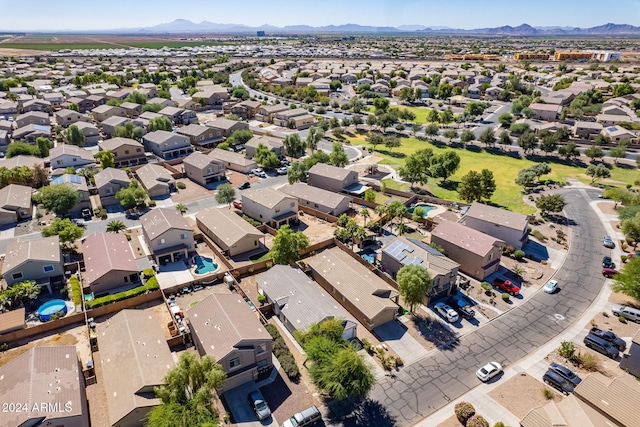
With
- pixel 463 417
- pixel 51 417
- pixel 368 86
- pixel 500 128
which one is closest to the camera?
pixel 51 417

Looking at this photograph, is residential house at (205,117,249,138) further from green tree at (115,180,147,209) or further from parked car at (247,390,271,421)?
parked car at (247,390,271,421)

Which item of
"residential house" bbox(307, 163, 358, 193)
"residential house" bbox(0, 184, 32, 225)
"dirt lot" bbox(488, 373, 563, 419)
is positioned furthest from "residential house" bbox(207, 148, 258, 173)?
"dirt lot" bbox(488, 373, 563, 419)

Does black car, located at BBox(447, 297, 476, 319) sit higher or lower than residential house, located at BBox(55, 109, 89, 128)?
lower

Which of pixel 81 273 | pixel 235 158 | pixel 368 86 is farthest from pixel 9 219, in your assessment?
pixel 368 86

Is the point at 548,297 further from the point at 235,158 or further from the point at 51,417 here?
the point at 235,158

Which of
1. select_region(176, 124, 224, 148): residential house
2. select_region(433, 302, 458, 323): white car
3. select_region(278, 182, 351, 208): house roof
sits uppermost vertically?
Answer: select_region(176, 124, 224, 148): residential house

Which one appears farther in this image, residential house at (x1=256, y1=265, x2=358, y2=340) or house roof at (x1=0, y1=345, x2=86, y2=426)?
residential house at (x1=256, y1=265, x2=358, y2=340)
